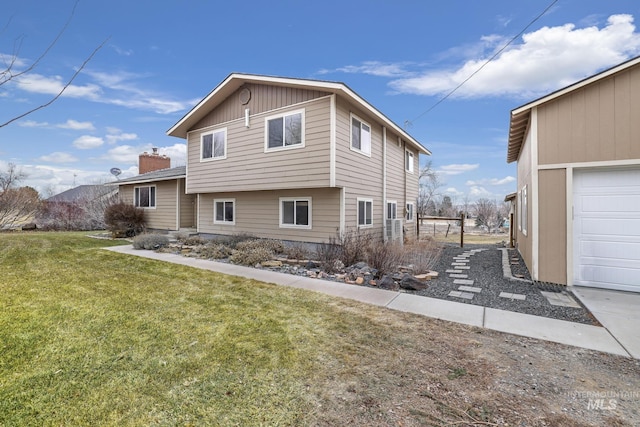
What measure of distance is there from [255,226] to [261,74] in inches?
229

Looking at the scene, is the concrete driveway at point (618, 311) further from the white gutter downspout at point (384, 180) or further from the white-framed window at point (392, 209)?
the white-framed window at point (392, 209)

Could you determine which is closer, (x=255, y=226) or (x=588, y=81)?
(x=588, y=81)

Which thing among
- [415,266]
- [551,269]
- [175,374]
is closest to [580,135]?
[551,269]

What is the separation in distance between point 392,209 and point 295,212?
521 centimetres

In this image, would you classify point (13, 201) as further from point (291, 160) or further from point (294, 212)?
point (291, 160)

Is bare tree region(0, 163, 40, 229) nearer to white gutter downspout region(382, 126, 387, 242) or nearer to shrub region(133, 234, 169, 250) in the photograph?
shrub region(133, 234, 169, 250)

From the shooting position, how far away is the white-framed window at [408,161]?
49.5ft

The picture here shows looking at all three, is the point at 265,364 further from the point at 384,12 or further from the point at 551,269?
the point at 384,12

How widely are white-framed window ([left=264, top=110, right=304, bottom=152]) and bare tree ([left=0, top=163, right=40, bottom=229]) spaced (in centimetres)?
1837

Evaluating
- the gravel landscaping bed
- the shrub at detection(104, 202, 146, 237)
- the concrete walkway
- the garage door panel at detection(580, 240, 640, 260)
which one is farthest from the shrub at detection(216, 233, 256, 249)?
the garage door panel at detection(580, 240, 640, 260)

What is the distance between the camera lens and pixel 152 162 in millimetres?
20172

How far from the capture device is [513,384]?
2684mm

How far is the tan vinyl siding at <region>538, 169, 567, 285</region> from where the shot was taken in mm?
6031

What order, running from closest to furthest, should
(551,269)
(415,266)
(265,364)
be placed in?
(265,364)
(551,269)
(415,266)
